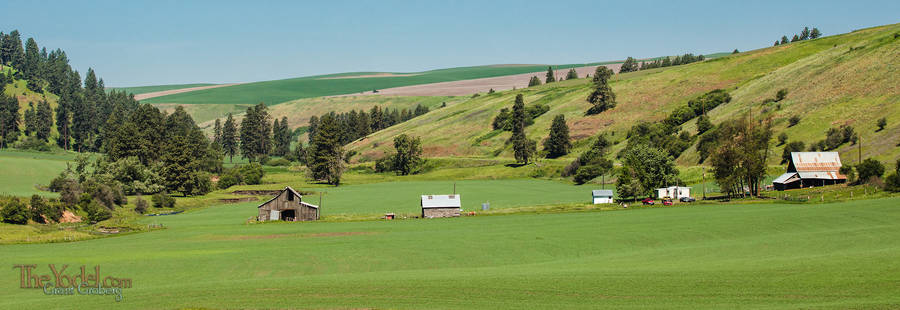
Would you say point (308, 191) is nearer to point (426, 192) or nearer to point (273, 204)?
point (426, 192)

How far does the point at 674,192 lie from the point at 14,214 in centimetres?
8376

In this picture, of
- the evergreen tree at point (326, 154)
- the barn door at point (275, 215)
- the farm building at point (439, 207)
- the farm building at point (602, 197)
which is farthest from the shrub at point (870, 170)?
the evergreen tree at point (326, 154)

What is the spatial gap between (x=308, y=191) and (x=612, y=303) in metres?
98.9

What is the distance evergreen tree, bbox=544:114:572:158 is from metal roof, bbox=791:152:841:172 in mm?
74197

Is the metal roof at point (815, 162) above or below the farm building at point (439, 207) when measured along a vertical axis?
above

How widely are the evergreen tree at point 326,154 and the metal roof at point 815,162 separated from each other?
85.2 meters

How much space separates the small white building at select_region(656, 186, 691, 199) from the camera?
97.3 meters

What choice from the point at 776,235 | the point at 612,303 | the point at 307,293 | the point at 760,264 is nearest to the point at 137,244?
the point at 307,293

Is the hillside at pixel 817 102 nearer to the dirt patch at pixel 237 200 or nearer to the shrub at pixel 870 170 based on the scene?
the shrub at pixel 870 170

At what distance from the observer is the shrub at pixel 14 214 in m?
76.2

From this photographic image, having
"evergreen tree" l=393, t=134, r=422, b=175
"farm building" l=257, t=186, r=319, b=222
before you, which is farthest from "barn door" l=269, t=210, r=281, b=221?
"evergreen tree" l=393, t=134, r=422, b=175

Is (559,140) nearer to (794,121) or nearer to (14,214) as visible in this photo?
(794,121)

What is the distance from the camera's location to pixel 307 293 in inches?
1467

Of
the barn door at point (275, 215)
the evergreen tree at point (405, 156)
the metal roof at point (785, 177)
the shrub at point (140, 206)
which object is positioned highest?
the evergreen tree at point (405, 156)
